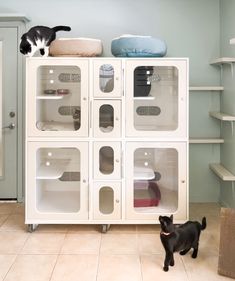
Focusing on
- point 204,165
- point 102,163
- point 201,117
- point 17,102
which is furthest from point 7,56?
point 204,165

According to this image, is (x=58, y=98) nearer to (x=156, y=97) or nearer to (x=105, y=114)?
(x=105, y=114)

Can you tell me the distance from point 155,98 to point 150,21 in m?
1.10

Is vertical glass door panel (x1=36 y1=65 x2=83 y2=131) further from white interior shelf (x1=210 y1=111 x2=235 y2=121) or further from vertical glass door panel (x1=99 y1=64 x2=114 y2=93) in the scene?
white interior shelf (x1=210 y1=111 x2=235 y2=121)

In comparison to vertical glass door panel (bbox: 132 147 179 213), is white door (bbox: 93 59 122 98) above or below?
above

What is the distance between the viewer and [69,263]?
256 centimetres

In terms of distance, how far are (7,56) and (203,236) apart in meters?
2.66

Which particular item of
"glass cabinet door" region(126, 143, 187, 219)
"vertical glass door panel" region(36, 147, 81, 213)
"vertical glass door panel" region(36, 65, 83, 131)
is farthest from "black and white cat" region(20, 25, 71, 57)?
"glass cabinet door" region(126, 143, 187, 219)

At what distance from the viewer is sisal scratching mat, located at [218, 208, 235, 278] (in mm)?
2350

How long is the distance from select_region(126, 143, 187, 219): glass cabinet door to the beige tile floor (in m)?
0.21

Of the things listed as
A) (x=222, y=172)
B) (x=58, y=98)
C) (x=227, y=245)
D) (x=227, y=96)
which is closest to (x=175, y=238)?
(x=227, y=245)

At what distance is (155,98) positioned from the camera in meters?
3.24

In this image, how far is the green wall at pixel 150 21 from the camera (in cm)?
389

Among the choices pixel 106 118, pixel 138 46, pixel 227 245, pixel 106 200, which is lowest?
pixel 227 245

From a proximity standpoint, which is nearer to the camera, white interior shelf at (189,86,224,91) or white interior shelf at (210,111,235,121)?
white interior shelf at (210,111,235,121)
